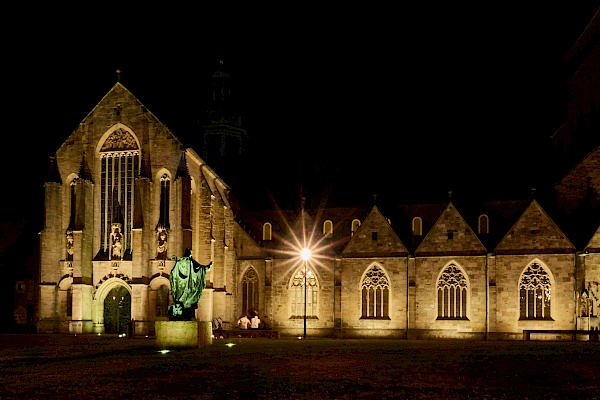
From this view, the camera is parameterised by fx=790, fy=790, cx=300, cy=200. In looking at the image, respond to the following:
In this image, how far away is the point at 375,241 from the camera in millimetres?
52438

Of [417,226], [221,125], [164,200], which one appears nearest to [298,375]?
[164,200]

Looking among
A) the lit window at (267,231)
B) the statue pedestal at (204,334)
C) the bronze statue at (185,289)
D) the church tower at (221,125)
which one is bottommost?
the statue pedestal at (204,334)

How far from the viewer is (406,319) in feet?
167

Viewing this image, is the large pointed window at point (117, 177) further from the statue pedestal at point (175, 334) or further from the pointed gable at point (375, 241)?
the statue pedestal at point (175, 334)

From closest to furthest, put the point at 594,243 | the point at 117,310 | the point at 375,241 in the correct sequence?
the point at 594,243 → the point at 375,241 → the point at 117,310

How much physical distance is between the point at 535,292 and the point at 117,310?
26957 mm

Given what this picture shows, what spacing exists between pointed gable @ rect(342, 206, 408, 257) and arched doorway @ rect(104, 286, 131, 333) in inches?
585

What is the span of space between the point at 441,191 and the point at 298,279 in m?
12.6

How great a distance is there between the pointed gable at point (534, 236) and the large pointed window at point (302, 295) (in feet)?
41.2

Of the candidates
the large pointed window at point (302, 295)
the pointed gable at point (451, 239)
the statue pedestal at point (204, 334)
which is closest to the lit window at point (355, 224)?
the large pointed window at point (302, 295)

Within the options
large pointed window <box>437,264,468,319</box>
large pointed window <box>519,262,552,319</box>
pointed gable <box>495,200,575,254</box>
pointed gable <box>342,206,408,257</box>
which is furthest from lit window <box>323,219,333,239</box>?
large pointed window <box>519,262,552,319</box>

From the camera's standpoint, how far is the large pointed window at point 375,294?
5172cm

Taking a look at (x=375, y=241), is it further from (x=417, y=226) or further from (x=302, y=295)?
(x=302, y=295)

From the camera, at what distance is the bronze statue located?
31.2 meters
